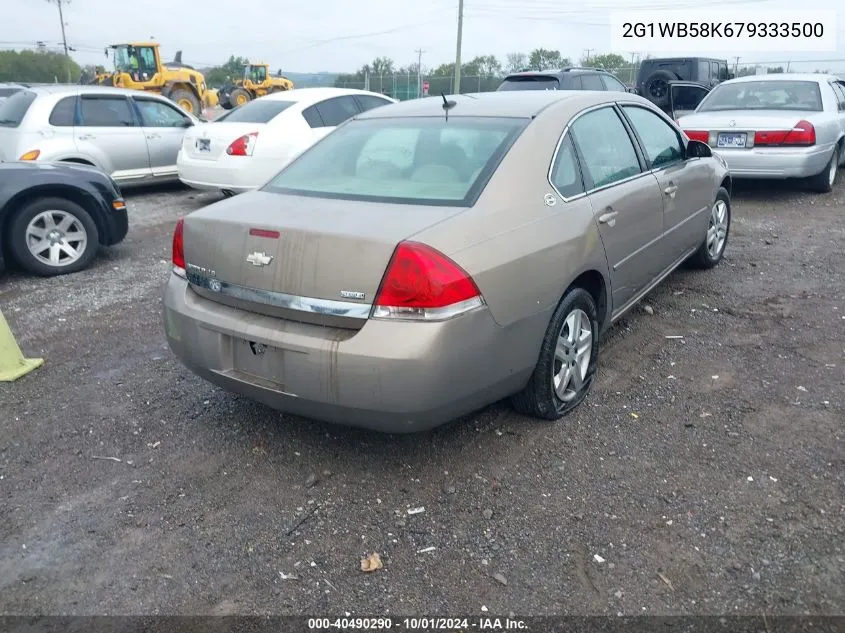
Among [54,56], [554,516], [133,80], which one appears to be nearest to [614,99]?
[554,516]

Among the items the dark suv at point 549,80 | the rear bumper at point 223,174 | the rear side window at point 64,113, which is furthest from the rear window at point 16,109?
the dark suv at point 549,80

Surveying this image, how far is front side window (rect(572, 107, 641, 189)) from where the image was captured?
3.87m

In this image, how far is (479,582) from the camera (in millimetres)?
2564

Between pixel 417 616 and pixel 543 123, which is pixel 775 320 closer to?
pixel 543 123

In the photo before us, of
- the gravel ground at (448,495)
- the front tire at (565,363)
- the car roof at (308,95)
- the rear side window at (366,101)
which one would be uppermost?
the car roof at (308,95)

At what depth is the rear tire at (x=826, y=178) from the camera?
30.0 ft

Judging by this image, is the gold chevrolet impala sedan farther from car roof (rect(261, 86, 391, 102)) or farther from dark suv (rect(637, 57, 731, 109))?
dark suv (rect(637, 57, 731, 109))

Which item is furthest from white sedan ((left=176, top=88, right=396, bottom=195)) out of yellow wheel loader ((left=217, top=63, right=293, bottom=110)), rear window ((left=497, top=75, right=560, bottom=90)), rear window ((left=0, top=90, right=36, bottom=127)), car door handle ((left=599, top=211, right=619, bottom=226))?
yellow wheel loader ((left=217, top=63, right=293, bottom=110))

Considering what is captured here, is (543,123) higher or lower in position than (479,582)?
higher

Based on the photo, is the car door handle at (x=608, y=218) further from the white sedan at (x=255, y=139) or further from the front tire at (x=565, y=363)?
the white sedan at (x=255, y=139)

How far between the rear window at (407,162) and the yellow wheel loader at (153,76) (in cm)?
2409

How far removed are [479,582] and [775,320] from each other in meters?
3.44

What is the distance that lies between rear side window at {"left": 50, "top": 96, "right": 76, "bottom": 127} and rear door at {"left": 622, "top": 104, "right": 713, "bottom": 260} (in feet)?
24.5

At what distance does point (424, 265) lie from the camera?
9.13 ft
